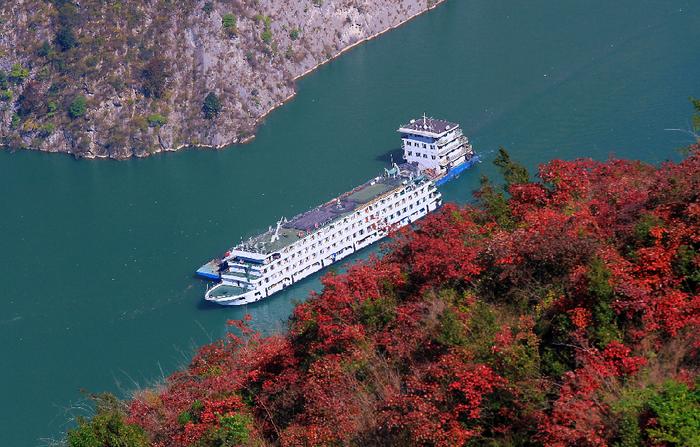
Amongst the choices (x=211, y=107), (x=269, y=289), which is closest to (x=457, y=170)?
(x=269, y=289)

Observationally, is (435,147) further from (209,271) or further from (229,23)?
(229,23)

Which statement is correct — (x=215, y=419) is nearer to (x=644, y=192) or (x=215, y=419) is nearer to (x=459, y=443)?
(x=459, y=443)

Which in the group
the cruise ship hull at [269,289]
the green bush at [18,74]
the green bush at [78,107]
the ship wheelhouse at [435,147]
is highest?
the green bush at [18,74]

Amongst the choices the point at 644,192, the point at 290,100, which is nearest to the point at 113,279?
the point at 290,100

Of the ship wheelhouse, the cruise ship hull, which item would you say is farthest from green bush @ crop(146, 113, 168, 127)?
the cruise ship hull

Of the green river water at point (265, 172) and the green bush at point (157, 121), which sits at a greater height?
the green bush at point (157, 121)

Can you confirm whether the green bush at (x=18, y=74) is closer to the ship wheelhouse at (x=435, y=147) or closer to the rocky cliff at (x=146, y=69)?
the rocky cliff at (x=146, y=69)

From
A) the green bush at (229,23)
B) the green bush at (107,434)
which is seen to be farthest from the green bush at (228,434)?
the green bush at (229,23)
